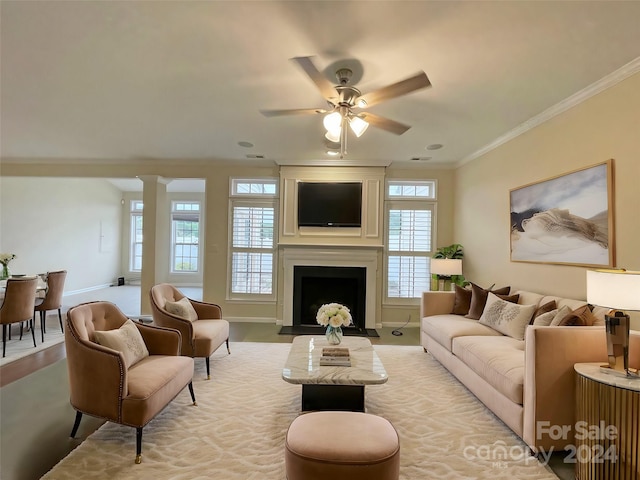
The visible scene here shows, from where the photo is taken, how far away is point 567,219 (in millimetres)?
2996

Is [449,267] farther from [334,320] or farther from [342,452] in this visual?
[342,452]

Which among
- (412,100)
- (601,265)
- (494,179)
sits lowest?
(601,265)

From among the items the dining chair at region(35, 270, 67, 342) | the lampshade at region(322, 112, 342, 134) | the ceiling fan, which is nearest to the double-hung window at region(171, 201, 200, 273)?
the dining chair at region(35, 270, 67, 342)

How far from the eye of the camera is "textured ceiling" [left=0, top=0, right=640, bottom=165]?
1.92m

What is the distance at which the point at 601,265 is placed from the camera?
2.64m

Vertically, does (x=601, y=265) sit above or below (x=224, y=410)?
above

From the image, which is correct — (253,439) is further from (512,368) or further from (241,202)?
(241,202)

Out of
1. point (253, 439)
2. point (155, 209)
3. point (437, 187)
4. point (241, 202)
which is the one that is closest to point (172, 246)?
point (155, 209)

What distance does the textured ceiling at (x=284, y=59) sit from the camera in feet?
6.29

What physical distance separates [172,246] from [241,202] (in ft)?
17.4

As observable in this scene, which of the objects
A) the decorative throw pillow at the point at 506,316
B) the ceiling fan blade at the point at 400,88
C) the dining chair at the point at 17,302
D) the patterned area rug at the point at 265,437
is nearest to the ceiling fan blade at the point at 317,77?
the ceiling fan blade at the point at 400,88

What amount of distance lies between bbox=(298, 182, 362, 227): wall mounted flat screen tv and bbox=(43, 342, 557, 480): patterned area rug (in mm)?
2691

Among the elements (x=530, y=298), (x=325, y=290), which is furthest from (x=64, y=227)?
(x=530, y=298)

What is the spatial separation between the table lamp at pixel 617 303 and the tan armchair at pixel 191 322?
3.16 metres
